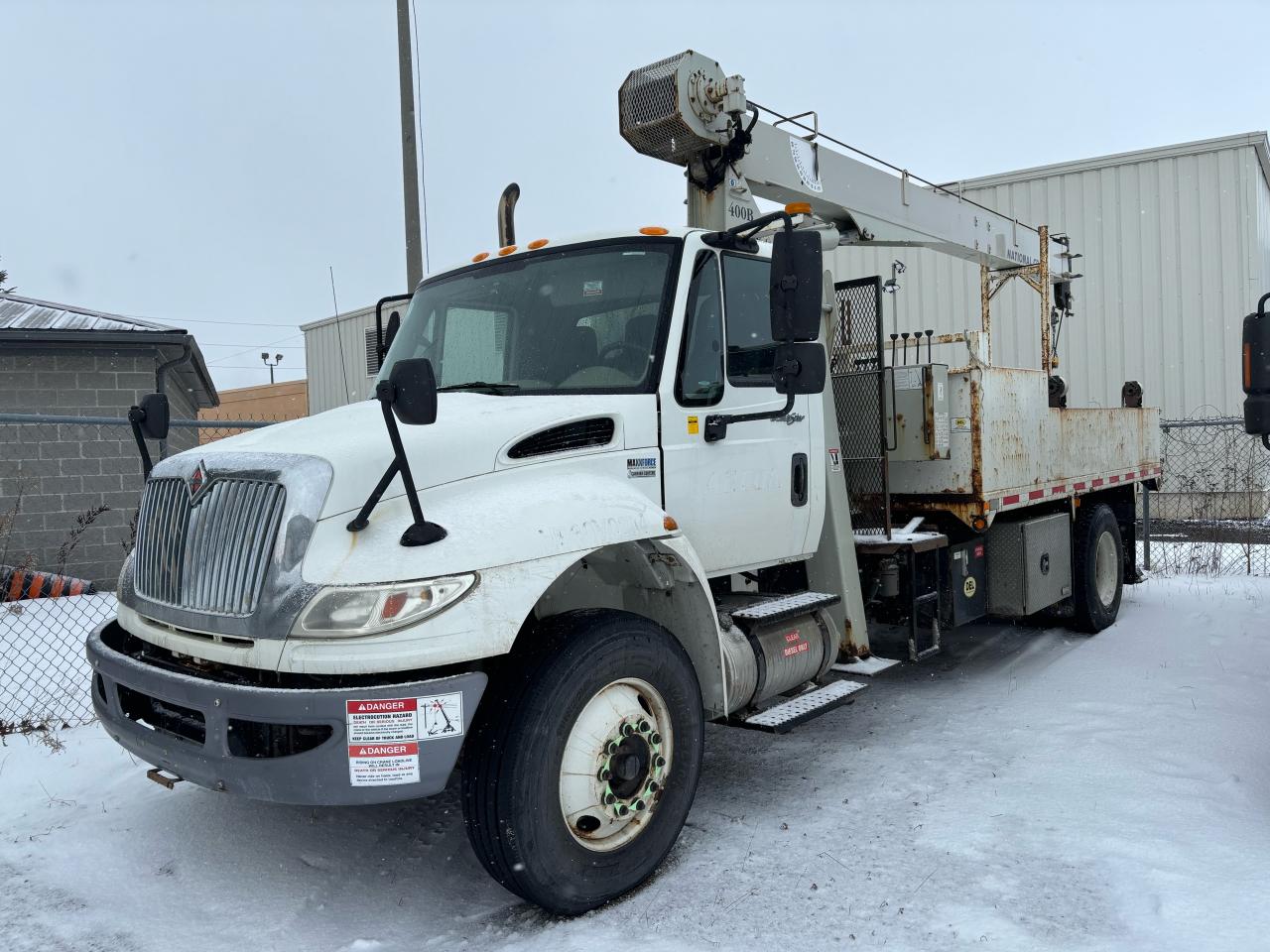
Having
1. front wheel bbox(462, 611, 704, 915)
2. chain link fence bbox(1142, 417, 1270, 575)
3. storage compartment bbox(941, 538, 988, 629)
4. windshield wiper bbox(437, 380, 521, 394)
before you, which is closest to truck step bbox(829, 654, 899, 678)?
storage compartment bbox(941, 538, 988, 629)

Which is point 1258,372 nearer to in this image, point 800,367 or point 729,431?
point 800,367

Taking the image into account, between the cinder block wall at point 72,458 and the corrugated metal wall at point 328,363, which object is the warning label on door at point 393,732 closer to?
the cinder block wall at point 72,458

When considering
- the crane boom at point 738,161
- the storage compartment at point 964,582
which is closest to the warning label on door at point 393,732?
the crane boom at point 738,161

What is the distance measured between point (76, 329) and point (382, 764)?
30.8 feet

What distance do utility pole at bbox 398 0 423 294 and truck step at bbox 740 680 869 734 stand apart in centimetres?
803

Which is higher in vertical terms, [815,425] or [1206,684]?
[815,425]

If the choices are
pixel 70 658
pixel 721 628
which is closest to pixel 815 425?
pixel 721 628

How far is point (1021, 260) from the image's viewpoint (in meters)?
9.10

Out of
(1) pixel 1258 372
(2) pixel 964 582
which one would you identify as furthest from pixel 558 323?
(2) pixel 964 582

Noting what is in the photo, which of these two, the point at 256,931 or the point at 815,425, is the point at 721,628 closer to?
the point at 815,425

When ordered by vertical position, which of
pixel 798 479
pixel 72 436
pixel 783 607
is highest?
pixel 72 436

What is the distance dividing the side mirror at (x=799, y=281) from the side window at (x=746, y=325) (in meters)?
0.56

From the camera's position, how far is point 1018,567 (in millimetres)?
6871

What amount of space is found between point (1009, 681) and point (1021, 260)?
4288mm
